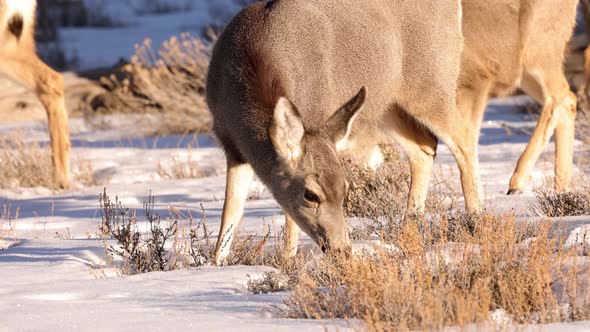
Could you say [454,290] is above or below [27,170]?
above

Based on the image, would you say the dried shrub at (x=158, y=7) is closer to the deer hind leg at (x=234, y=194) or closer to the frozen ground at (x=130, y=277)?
the frozen ground at (x=130, y=277)

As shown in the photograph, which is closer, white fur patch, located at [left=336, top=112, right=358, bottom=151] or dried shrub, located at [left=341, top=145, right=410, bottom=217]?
white fur patch, located at [left=336, top=112, right=358, bottom=151]

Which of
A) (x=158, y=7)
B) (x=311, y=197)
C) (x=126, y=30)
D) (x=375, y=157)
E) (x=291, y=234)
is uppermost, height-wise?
(x=311, y=197)

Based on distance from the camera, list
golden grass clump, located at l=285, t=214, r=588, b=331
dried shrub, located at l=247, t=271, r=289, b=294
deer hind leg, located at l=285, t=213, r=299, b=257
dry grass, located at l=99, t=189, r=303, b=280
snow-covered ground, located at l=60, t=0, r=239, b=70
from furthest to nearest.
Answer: snow-covered ground, located at l=60, t=0, r=239, b=70, deer hind leg, located at l=285, t=213, r=299, b=257, dry grass, located at l=99, t=189, r=303, b=280, dried shrub, located at l=247, t=271, r=289, b=294, golden grass clump, located at l=285, t=214, r=588, b=331

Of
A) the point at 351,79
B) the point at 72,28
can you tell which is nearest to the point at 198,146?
the point at 351,79

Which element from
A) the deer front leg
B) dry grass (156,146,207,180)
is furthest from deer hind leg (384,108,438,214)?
dry grass (156,146,207,180)

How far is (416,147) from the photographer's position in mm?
8922

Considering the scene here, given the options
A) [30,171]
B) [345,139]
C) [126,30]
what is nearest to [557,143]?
[345,139]

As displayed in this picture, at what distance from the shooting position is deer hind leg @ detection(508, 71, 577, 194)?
9875 mm

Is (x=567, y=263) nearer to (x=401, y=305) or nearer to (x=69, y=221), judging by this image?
(x=401, y=305)

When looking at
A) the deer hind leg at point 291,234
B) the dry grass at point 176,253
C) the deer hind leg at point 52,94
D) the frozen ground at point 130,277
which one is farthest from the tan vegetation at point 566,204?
the deer hind leg at point 52,94

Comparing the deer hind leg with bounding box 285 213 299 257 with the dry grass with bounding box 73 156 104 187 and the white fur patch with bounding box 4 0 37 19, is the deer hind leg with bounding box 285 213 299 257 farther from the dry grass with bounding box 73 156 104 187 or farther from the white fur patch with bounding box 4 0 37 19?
the dry grass with bounding box 73 156 104 187

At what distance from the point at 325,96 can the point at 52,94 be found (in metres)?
5.19

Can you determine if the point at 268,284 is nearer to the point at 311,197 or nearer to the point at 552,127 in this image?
the point at 311,197
